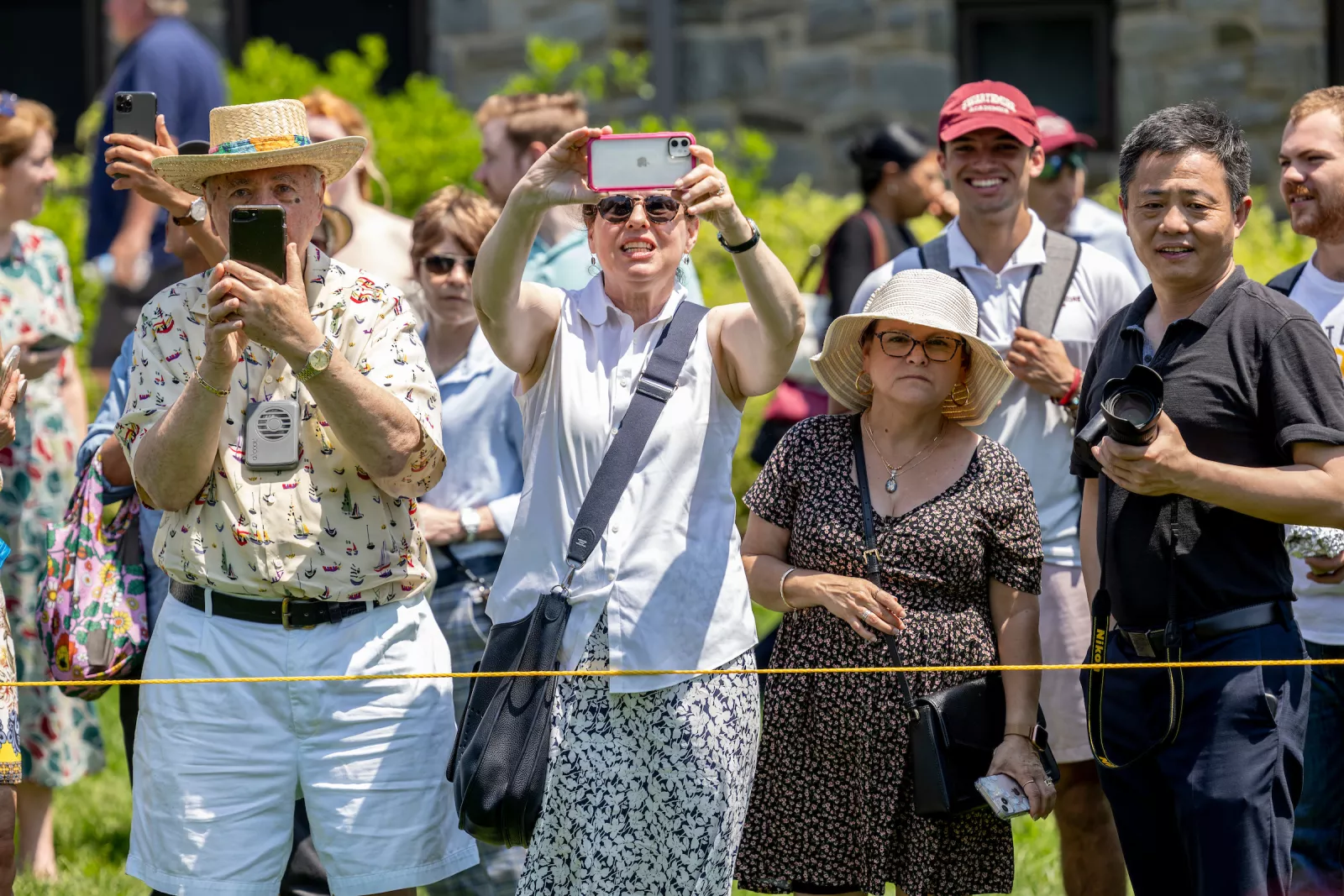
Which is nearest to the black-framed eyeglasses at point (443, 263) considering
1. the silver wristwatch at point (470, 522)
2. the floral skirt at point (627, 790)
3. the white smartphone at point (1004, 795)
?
the silver wristwatch at point (470, 522)

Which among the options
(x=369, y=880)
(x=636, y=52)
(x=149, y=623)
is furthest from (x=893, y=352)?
(x=636, y=52)

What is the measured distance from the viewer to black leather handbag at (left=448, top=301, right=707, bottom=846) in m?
3.59

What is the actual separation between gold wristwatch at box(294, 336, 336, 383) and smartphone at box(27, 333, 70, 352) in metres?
2.28

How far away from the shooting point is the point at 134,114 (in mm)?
4285

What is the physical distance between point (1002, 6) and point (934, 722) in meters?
7.21

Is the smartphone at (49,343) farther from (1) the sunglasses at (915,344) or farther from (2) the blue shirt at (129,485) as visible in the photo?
(1) the sunglasses at (915,344)

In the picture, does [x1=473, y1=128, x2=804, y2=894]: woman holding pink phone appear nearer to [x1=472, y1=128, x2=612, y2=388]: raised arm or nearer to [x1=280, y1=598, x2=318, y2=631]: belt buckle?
[x1=472, y1=128, x2=612, y2=388]: raised arm

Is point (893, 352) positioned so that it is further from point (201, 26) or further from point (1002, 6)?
point (201, 26)

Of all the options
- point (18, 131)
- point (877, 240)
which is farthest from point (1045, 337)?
point (18, 131)

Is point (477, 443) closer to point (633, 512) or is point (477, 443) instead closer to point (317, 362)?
point (633, 512)

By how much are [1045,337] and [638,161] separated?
57.1 inches

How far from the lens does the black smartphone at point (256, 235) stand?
350 cm

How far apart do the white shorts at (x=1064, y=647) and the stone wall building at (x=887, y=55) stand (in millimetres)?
5694

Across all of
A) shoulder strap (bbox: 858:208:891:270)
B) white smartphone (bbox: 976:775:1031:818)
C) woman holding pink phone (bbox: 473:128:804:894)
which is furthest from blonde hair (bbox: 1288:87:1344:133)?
shoulder strap (bbox: 858:208:891:270)
